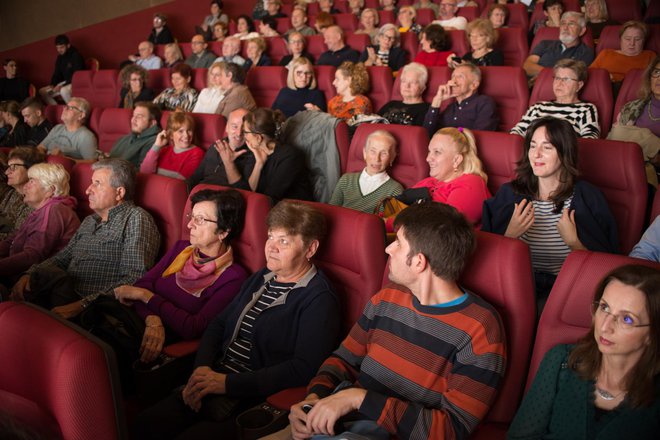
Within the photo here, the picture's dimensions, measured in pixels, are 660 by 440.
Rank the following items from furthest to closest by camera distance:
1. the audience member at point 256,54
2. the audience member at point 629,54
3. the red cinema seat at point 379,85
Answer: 1. the audience member at point 256,54
2. the red cinema seat at point 379,85
3. the audience member at point 629,54

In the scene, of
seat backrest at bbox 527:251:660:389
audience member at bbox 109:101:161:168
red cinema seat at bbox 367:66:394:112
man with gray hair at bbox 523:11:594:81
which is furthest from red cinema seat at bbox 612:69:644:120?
audience member at bbox 109:101:161:168

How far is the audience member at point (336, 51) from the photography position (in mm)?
4820

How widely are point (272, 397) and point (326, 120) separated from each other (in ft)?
6.33

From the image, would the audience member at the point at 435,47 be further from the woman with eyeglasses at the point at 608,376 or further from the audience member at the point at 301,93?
the woman with eyeglasses at the point at 608,376

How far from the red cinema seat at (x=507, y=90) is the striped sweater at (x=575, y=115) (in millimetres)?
255

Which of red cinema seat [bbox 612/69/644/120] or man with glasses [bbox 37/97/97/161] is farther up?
man with glasses [bbox 37/97/97/161]

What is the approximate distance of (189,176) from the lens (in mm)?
3309

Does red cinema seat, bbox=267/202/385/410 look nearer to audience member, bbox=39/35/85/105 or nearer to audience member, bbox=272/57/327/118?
audience member, bbox=272/57/327/118

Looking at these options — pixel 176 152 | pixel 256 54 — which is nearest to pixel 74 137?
pixel 176 152

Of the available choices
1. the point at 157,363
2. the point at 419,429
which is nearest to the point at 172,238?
the point at 157,363

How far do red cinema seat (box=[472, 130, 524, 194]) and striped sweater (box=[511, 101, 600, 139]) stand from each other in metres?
0.52

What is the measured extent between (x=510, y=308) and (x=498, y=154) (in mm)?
1232

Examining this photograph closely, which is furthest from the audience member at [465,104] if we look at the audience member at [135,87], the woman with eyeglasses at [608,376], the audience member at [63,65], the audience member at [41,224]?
the audience member at [63,65]

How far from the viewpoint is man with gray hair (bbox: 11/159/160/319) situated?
213 cm
